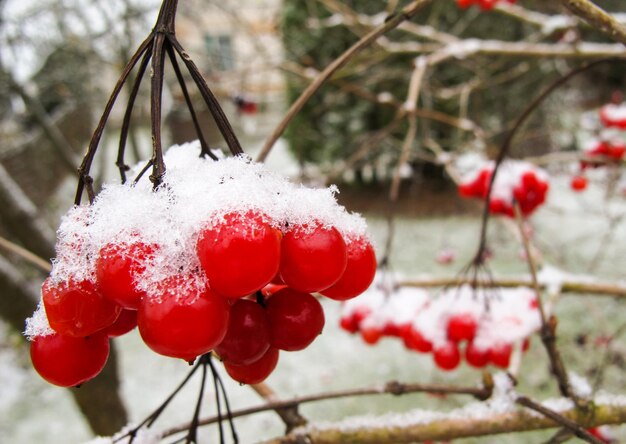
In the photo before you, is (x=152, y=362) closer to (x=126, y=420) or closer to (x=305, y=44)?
(x=126, y=420)

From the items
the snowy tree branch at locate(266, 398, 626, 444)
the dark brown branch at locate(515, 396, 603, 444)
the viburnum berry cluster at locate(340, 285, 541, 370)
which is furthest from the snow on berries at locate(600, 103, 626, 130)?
the dark brown branch at locate(515, 396, 603, 444)

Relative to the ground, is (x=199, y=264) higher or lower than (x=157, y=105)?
lower

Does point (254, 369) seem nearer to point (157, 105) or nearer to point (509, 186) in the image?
point (157, 105)

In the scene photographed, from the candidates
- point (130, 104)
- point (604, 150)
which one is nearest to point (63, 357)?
point (130, 104)

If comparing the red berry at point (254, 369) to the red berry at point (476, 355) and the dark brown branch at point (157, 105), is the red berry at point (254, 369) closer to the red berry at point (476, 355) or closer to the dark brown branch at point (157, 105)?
the dark brown branch at point (157, 105)

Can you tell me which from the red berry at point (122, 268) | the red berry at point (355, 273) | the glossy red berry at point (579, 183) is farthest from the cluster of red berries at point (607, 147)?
the red berry at point (122, 268)

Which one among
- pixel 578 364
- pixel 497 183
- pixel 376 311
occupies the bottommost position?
pixel 578 364

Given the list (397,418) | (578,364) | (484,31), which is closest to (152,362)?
(578,364)
